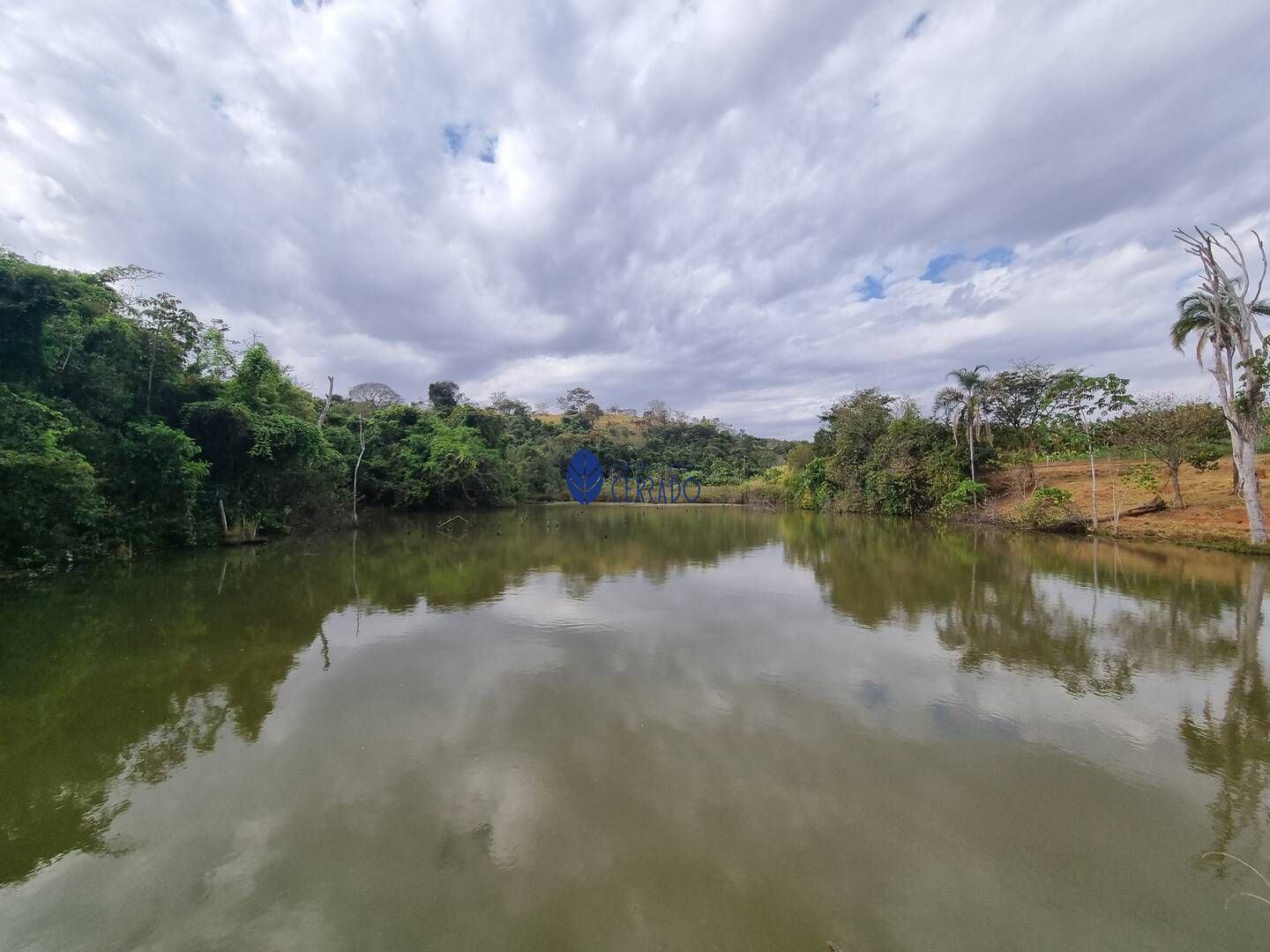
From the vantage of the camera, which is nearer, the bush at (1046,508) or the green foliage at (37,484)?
the green foliage at (37,484)

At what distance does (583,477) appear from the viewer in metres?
32.4

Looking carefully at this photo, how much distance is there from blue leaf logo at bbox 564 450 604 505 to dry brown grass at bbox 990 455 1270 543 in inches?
825

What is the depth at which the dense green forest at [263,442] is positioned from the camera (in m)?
7.92

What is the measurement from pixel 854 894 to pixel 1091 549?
42.5ft

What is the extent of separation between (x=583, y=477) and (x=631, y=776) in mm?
29688

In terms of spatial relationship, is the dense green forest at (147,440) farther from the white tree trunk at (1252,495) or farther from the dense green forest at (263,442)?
the white tree trunk at (1252,495)

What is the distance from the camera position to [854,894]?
209 cm

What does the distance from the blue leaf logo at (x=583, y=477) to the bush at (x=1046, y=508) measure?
21.6m

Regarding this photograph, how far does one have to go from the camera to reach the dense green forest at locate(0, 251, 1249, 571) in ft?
26.0

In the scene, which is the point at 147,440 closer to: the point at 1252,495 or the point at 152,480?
the point at 152,480

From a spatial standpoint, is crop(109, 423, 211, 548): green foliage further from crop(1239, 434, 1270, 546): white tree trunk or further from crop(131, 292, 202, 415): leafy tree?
crop(1239, 434, 1270, 546): white tree trunk

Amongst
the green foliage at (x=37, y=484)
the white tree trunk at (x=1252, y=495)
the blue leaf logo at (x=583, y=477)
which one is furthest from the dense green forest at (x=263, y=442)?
the blue leaf logo at (x=583, y=477)

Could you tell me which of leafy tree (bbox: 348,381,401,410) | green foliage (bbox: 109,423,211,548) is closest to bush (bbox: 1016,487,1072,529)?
green foliage (bbox: 109,423,211,548)

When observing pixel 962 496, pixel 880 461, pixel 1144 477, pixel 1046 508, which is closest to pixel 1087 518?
pixel 1046 508
